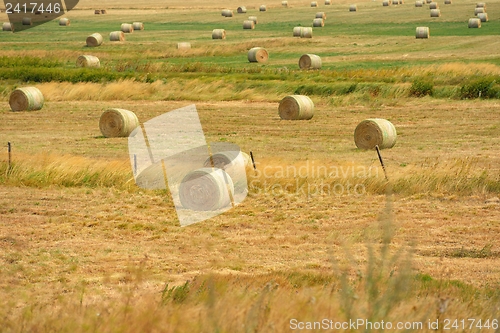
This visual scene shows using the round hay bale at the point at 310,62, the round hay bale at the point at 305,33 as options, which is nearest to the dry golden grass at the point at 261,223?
the round hay bale at the point at 310,62

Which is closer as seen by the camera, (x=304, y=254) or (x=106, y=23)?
(x=304, y=254)

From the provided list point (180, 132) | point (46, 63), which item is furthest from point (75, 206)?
point (46, 63)

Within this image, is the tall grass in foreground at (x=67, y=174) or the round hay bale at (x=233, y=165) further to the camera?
the tall grass in foreground at (x=67, y=174)

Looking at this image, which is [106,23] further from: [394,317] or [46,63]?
[394,317]

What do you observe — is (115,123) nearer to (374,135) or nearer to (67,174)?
(67,174)

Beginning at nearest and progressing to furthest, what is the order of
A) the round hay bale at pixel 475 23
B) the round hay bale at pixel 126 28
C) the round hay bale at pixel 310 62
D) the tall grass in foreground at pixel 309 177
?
1. the tall grass in foreground at pixel 309 177
2. the round hay bale at pixel 310 62
3. the round hay bale at pixel 475 23
4. the round hay bale at pixel 126 28

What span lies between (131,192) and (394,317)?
47.1 ft

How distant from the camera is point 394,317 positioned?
23.5 ft

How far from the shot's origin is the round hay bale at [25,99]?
3672 centimetres

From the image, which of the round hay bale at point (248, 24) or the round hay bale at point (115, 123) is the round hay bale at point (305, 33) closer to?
the round hay bale at point (248, 24)

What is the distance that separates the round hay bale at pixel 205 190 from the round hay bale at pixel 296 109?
14.7 meters

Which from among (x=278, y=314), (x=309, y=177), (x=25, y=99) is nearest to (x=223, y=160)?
(x=309, y=177)

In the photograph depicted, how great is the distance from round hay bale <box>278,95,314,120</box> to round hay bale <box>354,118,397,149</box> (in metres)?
6.84

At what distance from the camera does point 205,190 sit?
62.0 feet
